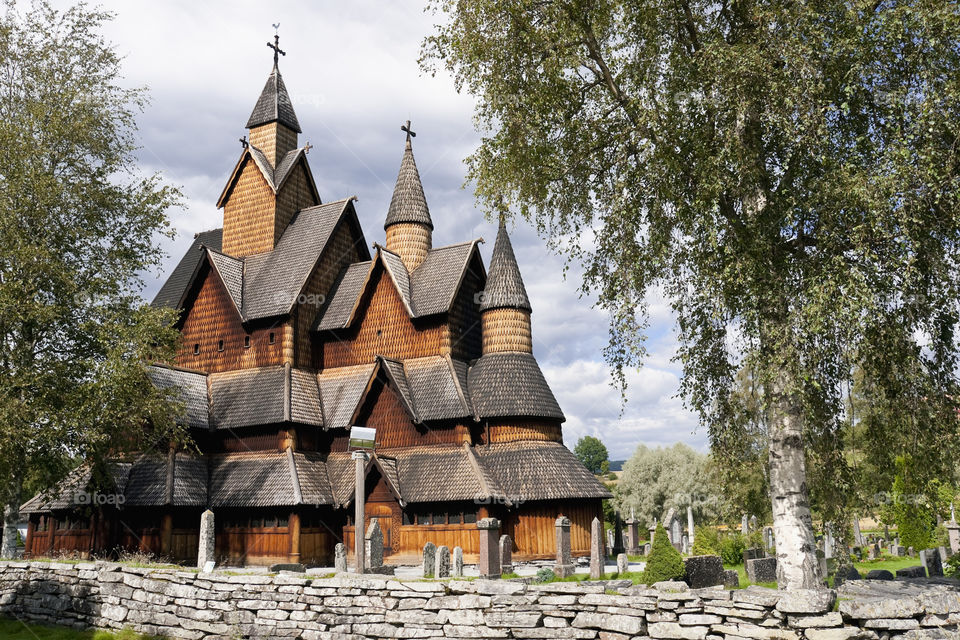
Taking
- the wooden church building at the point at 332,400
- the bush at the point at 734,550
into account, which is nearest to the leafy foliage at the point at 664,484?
the bush at the point at 734,550

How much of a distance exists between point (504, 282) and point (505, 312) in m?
1.21

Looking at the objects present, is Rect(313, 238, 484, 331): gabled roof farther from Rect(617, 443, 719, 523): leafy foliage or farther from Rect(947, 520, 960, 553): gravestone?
Rect(617, 443, 719, 523): leafy foliage

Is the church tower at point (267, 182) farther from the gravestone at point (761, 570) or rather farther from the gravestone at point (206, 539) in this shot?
the gravestone at point (761, 570)

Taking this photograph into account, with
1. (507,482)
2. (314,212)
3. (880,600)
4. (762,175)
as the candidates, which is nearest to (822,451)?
(880,600)

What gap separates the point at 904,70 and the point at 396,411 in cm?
2053

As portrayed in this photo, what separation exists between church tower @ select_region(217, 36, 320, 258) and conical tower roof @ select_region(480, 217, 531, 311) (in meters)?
10.4

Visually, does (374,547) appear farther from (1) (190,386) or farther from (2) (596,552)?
(1) (190,386)

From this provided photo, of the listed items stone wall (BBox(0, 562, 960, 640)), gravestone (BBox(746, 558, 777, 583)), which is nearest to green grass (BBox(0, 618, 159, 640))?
stone wall (BBox(0, 562, 960, 640))

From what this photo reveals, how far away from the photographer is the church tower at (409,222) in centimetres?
3172

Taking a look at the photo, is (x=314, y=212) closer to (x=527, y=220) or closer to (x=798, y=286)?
(x=527, y=220)

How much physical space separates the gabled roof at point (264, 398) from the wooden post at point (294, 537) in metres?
3.59

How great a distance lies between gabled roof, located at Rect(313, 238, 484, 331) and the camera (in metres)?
28.6

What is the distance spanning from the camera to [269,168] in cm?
3306

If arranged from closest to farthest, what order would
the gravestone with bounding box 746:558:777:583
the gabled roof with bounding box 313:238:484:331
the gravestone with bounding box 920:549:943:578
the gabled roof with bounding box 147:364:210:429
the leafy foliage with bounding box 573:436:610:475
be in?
the gravestone with bounding box 746:558:777:583 → the gravestone with bounding box 920:549:943:578 → the gabled roof with bounding box 147:364:210:429 → the gabled roof with bounding box 313:238:484:331 → the leafy foliage with bounding box 573:436:610:475
